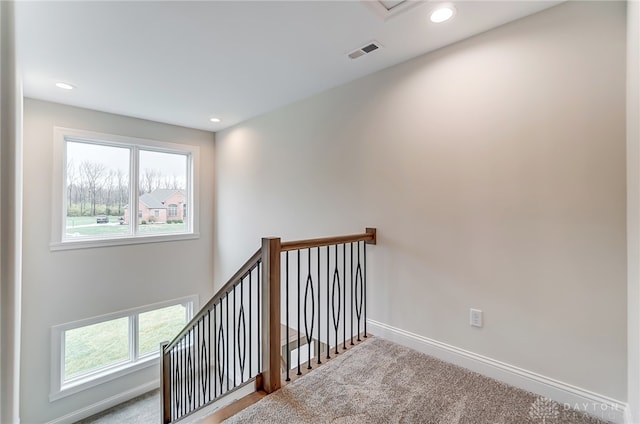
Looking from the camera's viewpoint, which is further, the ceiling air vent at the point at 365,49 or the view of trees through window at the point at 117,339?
the view of trees through window at the point at 117,339

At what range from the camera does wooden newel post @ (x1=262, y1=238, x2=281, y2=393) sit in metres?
1.85

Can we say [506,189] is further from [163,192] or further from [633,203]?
[163,192]

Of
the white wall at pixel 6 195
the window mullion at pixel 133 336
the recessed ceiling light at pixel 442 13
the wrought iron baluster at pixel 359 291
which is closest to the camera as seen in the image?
the white wall at pixel 6 195

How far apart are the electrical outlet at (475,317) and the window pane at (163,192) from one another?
429 cm

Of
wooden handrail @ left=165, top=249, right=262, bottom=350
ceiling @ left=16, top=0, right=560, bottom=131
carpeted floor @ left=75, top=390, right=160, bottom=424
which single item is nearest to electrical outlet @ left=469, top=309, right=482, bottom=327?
wooden handrail @ left=165, top=249, right=262, bottom=350

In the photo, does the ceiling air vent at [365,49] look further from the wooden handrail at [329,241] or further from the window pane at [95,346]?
the window pane at [95,346]

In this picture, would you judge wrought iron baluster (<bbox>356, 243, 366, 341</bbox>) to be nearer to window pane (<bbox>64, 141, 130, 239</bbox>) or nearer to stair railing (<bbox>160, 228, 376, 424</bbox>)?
stair railing (<bbox>160, 228, 376, 424</bbox>)

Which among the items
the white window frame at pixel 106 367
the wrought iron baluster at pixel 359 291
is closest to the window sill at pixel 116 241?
the white window frame at pixel 106 367

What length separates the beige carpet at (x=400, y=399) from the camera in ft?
5.35

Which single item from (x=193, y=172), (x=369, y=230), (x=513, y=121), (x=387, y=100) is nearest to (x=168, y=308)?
(x=193, y=172)

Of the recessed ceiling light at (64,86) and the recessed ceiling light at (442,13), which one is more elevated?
the recessed ceiling light at (64,86)

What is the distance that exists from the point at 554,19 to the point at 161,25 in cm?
262

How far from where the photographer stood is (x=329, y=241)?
2254mm

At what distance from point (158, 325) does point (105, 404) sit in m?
1.10
